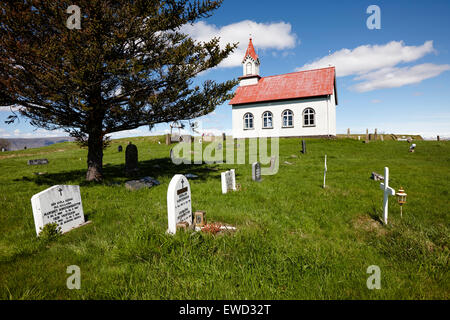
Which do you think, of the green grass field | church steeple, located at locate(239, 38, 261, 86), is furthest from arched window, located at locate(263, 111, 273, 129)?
Result: the green grass field

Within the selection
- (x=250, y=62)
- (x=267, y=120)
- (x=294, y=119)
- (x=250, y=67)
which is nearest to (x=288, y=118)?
(x=294, y=119)

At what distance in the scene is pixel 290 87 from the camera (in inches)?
1146

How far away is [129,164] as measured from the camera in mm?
12031

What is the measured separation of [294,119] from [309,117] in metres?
1.77

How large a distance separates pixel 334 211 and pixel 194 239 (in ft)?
14.2

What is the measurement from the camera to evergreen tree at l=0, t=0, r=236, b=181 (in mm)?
6926

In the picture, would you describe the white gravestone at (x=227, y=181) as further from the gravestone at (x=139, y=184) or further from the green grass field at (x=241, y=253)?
the gravestone at (x=139, y=184)

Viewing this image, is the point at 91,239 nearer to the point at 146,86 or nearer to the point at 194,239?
the point at 194,239

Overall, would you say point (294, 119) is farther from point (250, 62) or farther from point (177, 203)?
point (177, 203)

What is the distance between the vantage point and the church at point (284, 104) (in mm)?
26859

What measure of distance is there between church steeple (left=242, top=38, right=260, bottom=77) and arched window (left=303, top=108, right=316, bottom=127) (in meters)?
9.74

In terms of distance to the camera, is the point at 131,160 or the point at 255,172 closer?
the point at 255,172

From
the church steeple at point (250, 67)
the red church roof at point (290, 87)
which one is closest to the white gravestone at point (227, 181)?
the red church roof at point (290, 87)
